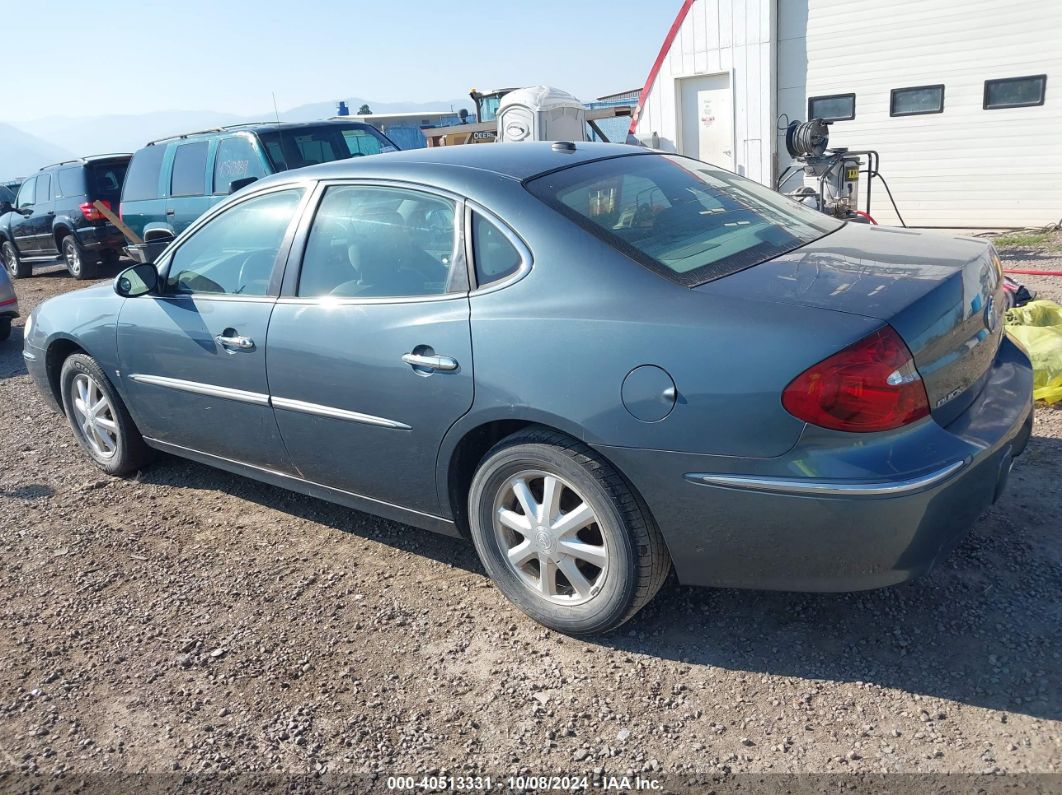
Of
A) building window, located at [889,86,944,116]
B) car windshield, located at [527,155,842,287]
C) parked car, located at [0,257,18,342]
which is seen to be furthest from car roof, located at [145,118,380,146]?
building window, located at [889,86,944,116]

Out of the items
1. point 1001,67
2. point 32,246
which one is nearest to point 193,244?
point 1001,67

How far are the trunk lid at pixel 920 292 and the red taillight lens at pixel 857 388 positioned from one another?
0.08m

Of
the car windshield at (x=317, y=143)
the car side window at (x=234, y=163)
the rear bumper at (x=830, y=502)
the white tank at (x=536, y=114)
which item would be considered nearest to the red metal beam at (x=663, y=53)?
the white tank at (x=536, y=114)

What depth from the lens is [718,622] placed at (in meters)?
3.08

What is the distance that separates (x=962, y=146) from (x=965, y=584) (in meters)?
10.1

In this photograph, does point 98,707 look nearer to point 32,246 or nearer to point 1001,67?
point 1001,67

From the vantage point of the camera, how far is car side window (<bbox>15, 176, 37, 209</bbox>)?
14398 millimetres

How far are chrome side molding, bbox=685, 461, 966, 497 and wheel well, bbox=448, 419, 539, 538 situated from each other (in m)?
0.83

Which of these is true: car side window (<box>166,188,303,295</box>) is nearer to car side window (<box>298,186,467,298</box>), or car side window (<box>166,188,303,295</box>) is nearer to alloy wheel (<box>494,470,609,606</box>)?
car side window (<box>298,186,467,298</box>)

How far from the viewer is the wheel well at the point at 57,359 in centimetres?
492

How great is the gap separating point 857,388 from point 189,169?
914cm

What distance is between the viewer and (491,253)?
10.0ft

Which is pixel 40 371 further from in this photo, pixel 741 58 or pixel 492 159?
pixel 741 58

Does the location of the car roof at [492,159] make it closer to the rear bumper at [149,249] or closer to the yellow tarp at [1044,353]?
the yellow tarp at [1044,353]
